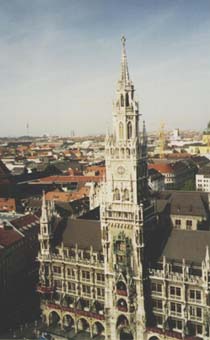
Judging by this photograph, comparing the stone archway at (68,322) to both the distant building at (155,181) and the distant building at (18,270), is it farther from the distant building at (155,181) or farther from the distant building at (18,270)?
the distant building at (155,181)

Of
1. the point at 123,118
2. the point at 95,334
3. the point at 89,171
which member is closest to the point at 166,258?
the point at 95,334

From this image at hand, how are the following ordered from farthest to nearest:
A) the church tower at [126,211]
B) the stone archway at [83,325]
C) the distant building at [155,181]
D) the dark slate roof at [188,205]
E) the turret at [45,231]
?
the distant building at [155,181] < the dark slate roof at [188,205] < the turret at [45,231] < the stone archway at [83,325] < the church tower at [126,211]

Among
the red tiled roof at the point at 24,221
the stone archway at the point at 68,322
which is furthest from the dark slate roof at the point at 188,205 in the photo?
the stone archway at the point at 68,322

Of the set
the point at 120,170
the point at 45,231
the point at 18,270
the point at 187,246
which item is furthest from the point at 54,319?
the point at 120,170

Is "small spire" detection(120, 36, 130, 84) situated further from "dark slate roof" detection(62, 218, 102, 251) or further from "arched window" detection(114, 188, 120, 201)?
"dark slate roof" detection(62, 218, 102, 251)

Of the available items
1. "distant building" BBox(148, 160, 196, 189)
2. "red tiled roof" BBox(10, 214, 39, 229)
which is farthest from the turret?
"distant building" BBox(148, 160, 196, 189)
